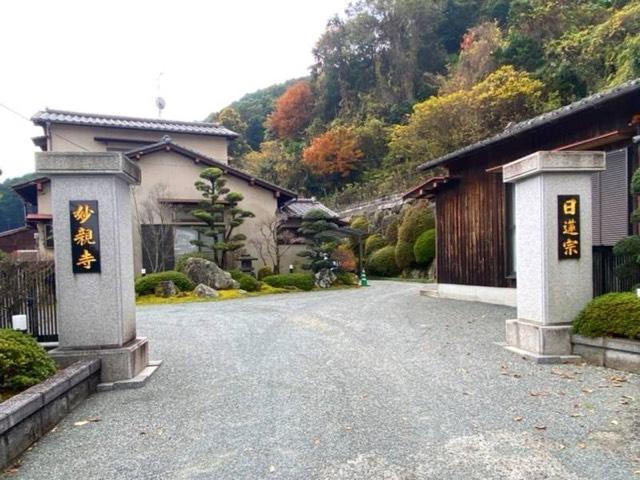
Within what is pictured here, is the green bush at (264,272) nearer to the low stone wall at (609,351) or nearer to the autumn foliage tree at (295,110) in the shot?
the low stone wall at (609,351)

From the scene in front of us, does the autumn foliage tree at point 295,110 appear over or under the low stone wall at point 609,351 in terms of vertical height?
over

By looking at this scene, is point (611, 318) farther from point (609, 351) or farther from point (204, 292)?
point (204, 292)

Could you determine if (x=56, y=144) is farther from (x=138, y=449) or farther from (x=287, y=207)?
(x=138, y=449)

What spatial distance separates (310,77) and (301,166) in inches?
427

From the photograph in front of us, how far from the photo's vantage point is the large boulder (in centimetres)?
1444

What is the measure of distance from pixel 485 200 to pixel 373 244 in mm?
13656

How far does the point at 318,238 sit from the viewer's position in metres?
16.9

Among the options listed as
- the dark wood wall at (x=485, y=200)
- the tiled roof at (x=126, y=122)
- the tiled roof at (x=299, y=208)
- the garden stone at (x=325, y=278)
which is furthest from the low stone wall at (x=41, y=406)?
the tiled roof at (x=126, y=122)

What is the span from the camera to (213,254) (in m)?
16.9

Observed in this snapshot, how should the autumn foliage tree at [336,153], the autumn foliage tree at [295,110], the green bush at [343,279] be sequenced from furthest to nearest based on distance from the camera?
the autumn foliage tree at [295,110], the autumn foliage tree at [336,153], the green bush at [343,279]

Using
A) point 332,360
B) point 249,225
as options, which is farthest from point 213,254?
point 332,360

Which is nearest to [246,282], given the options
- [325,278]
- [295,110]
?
[325,278]

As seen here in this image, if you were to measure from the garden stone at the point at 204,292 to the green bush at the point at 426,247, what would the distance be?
999 cm

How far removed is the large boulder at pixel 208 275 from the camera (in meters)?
14.4
